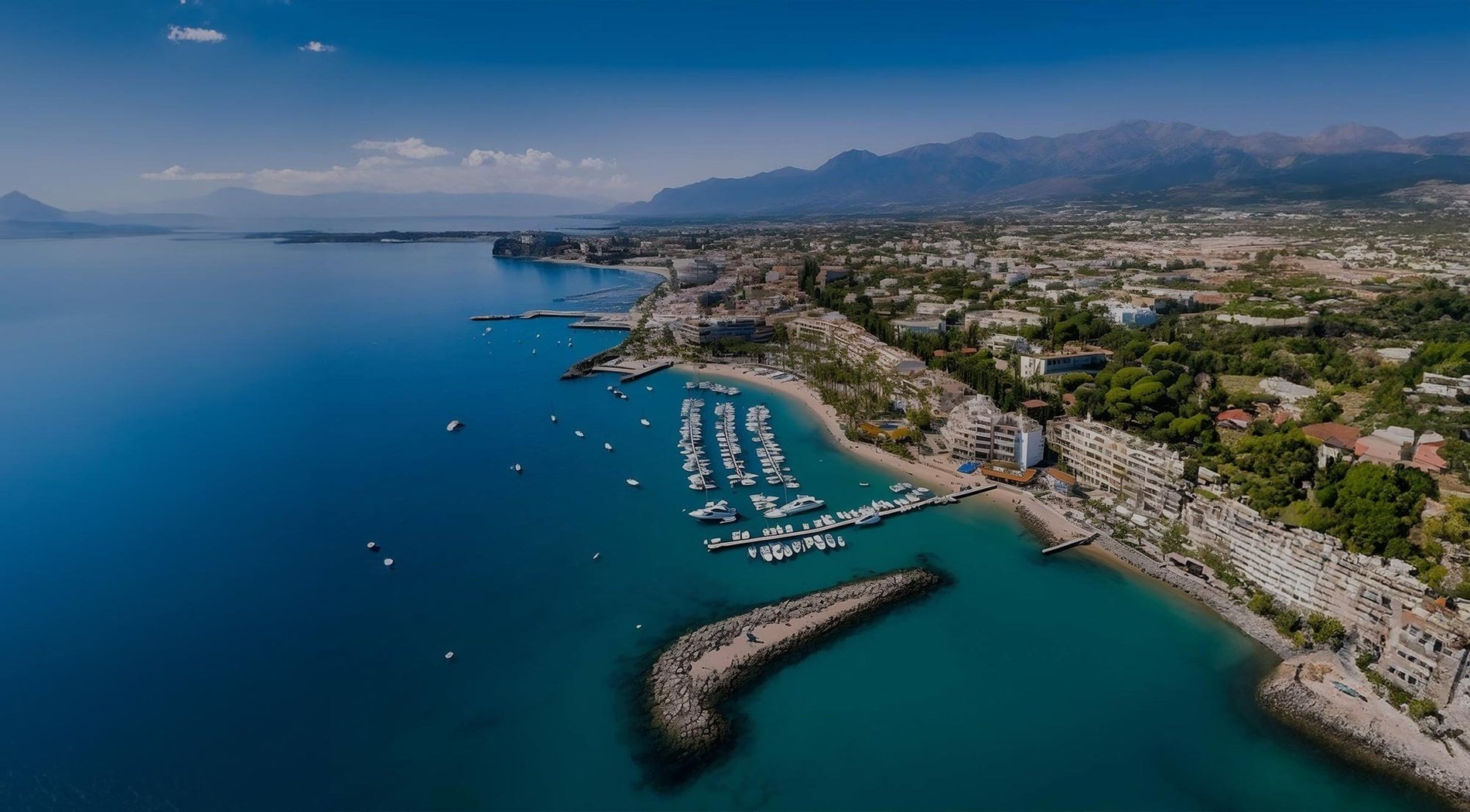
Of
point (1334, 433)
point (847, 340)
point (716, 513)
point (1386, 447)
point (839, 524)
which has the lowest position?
point (839, 524)

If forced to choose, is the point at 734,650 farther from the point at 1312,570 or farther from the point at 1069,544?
the point at 1312,570

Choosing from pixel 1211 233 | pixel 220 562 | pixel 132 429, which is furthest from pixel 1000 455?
pixel 1211 233

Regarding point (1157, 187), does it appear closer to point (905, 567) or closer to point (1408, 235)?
point (1408, 235)

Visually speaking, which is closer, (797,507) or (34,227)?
(797,507)

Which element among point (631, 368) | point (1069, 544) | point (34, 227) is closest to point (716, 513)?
point (1069, 544)

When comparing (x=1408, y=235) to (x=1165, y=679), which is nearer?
(x=1165, y=679)

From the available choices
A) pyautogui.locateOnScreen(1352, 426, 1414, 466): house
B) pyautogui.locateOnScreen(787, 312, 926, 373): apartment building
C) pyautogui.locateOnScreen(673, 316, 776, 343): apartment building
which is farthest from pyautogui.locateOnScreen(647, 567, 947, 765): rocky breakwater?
pyautogui.locateOnScreen(673, 316, 776, 343): apartment building

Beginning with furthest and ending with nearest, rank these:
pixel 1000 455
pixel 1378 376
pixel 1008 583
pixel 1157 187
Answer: pixel 1157 187, pixel 1378 376, pixel 1000 455, pixel 1008 583
